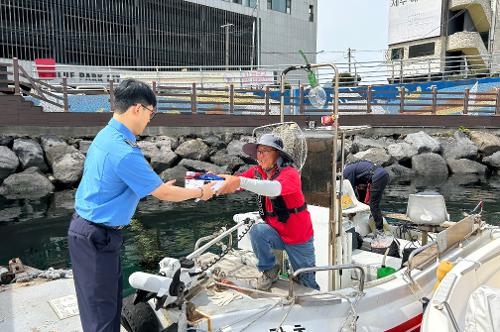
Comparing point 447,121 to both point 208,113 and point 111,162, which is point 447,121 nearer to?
point 208,113

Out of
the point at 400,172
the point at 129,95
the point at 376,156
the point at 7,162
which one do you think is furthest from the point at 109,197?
the point at 400,172

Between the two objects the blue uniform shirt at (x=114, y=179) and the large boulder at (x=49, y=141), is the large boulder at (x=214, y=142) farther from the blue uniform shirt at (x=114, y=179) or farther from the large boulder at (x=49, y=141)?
the blue uniform shirt at (x=114, y=179)

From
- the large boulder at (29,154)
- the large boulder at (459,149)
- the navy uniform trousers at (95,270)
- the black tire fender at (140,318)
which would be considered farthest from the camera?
the large boulder at (459,149)

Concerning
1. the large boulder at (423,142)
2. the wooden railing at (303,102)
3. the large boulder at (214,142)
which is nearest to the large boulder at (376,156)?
the large boulder at (423,142)

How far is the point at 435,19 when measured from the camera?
3816 cm

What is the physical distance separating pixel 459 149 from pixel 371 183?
52.8 feet

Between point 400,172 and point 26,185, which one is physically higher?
point 26,185

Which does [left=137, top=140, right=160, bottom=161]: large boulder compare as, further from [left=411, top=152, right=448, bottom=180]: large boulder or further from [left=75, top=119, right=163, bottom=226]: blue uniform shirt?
[left=75, top=119, right=163, bottom=226]: blue uniform shirt

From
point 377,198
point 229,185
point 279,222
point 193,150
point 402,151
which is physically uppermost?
point 229,185

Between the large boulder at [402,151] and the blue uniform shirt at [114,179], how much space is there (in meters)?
19.5

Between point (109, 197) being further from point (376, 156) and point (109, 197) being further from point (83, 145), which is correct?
point (376, 156)

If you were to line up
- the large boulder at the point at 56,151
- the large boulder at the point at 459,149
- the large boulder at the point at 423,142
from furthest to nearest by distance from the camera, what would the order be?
the large boulder at the point at 459,149, the large boulder at the point at 423,142, the large boulder at the point at 56,151

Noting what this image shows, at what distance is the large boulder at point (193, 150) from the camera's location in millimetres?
19266

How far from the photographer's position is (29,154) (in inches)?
651
